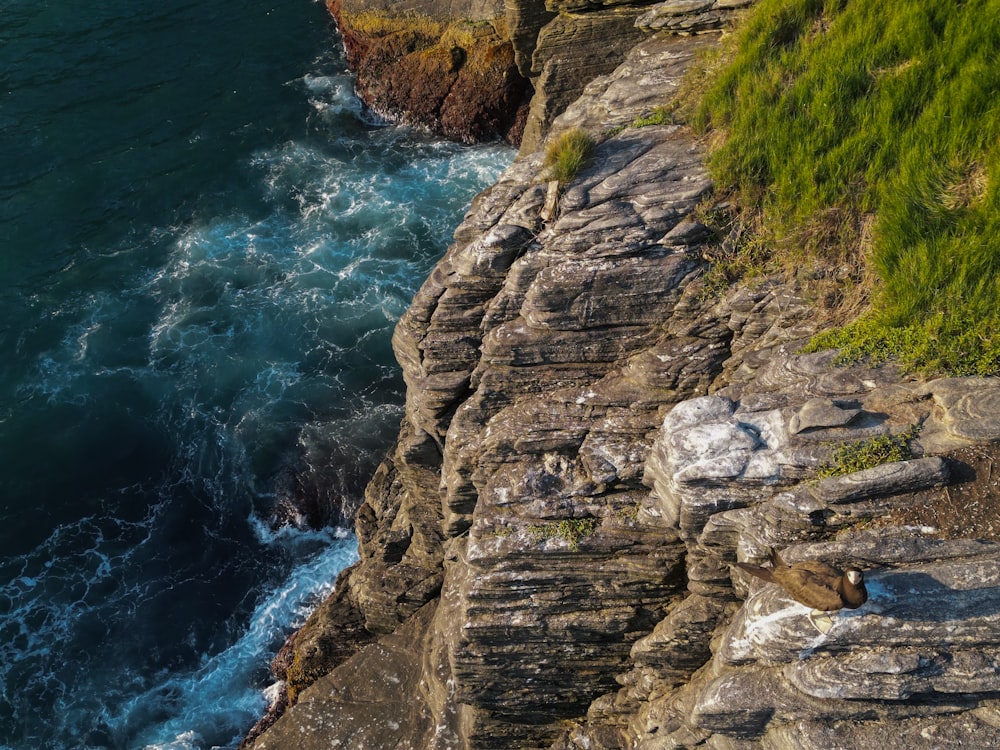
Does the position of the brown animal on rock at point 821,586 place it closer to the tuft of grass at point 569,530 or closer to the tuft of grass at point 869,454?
the tuft of grass at point 869,454

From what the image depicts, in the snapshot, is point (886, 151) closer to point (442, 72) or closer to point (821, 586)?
point (821, 586)

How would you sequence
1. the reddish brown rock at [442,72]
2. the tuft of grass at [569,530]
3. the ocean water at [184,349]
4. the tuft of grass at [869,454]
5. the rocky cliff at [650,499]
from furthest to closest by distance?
the reddish brown rock at [442,72] < the ocean water at [184,349] < the tuft of grass at [569,530] < the tuft of grass at [869,454] < the rocky cliff at [650,499]

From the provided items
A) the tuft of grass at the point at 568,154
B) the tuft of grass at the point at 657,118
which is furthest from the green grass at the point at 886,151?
the tuft of grass at the point at 568,154

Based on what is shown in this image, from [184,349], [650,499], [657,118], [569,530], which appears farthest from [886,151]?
[184,349]

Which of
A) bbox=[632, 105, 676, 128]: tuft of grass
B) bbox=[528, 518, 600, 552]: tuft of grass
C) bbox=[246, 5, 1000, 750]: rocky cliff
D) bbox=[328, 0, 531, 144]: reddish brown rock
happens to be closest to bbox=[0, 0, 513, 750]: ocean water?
bbox=[328, 0, 531, 144]: reddish brown rock

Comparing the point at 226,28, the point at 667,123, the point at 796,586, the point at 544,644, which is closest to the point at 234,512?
the point at 544,644

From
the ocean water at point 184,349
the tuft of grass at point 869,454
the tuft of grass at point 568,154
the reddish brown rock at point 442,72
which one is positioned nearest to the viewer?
the tuft of grass at point 869,454
